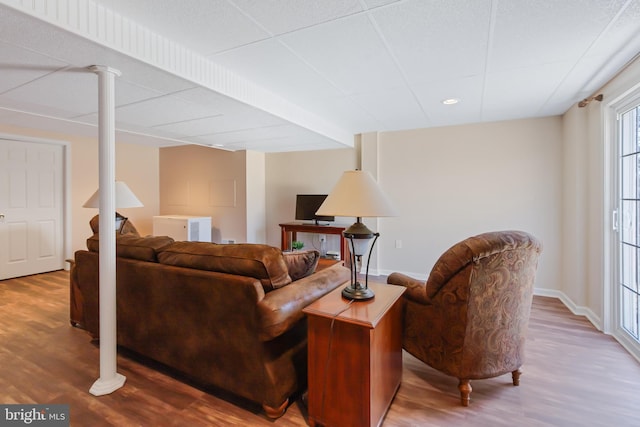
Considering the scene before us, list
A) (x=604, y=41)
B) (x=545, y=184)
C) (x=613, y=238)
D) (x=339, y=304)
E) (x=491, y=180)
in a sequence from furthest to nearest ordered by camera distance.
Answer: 1. (x=491, y=180)
2. (x=545, y=184)
3. (x=613, y=238)
4. (x=604, y=41)
5. (x=339, y=304)

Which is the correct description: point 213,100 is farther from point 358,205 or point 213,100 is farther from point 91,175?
point 91,175

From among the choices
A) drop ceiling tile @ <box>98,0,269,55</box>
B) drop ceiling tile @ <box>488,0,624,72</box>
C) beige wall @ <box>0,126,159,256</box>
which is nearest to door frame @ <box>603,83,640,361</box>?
drop ceiling tile @ <box>488,0,624,72</box>

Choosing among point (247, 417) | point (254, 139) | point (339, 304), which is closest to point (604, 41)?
point (339, 304)

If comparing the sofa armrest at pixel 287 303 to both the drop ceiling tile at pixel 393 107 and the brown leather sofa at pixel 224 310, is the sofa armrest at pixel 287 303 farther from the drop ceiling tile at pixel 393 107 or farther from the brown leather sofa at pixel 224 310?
the drop ceiling tile at pixel 393 107

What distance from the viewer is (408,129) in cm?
454

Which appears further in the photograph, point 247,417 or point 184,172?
point 184,172

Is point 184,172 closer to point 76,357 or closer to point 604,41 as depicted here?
point 76,357

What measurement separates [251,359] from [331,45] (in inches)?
79.5

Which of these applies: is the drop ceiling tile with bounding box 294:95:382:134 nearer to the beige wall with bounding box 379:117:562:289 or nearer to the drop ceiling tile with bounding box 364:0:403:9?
the beige wall with bounding box 379:117:562:289

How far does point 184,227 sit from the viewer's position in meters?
5.43

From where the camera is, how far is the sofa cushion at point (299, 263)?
79.9 inches

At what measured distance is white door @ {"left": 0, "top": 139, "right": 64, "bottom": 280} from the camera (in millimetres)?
4367

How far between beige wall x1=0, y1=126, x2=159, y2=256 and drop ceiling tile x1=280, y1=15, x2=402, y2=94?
15.1 ft

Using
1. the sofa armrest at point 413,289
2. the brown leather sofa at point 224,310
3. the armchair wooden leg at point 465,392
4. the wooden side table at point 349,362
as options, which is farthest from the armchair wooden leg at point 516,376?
the brown leather sofa at point 224,310
